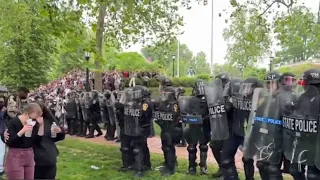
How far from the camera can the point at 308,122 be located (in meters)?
5.84

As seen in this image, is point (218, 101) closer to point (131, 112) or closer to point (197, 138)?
point (197, 138)

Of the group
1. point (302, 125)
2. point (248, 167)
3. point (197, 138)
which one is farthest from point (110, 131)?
point (302, 125)

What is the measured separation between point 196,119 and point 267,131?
212 centimetres

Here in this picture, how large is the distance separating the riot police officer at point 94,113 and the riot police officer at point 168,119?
6008 millimetres

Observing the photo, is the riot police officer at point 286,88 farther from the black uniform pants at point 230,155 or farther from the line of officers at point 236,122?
the black uniform pants at point 230,155

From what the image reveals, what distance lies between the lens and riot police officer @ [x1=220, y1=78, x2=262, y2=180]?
24.0 feet

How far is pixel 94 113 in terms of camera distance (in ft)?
49.5

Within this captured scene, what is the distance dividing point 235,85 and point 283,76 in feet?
3.81

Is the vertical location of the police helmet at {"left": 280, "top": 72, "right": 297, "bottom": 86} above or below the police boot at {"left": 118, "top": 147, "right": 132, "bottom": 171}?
above

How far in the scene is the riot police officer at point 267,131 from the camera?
6.43 metres

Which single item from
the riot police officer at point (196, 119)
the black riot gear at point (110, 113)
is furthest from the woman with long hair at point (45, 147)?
the black riot gear at point (110, 113)

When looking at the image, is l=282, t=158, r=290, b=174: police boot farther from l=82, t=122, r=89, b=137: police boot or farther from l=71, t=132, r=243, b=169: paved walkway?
l=82, t=122, r=89, b=137: police boot

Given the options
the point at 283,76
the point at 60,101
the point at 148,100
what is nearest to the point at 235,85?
the point at 283,76

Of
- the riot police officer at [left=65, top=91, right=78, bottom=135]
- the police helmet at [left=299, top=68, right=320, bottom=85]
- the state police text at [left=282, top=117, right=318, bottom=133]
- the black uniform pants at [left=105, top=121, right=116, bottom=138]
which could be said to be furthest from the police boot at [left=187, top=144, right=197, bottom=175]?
the riot police officer at [left=65, top=91, right=78, bottom=135]
